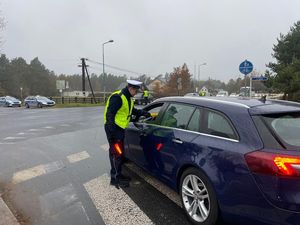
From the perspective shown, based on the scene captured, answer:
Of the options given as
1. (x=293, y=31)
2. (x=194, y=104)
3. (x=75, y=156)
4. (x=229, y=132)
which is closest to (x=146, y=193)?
(x=194, y=104)

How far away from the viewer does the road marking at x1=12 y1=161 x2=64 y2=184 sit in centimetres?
609

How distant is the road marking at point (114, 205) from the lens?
4066 mm

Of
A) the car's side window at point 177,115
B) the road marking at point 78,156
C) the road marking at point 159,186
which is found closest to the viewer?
the car's side window at point 177,115

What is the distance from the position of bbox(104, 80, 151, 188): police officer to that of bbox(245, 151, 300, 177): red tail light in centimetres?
258

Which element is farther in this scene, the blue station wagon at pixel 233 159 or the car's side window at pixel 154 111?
the car's side window at pixel 154 111

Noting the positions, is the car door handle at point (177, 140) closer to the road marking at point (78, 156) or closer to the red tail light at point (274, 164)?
the red tail light at point (274, 164)

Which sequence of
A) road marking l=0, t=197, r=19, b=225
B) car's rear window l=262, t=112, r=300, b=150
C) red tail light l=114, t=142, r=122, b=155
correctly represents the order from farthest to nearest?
red tail light l=114, t=142, r=122, b=155, road marking l=0, t=197, r=19, b=225, car's rear window l=262, t=112, r=300, b=150

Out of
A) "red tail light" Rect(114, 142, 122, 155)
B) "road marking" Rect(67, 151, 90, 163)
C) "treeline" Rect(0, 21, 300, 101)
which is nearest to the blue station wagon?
"red tail light" Rect(114, 142, 122, 155)

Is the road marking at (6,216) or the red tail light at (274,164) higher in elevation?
the red tail light at (274,164)

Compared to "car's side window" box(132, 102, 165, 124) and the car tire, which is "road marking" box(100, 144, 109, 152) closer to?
"car's side window" box(132, 102, 165, 124)

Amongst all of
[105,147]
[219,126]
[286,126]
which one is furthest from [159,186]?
[105,147]

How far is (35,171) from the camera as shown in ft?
21.6

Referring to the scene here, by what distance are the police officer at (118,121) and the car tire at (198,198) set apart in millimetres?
1506

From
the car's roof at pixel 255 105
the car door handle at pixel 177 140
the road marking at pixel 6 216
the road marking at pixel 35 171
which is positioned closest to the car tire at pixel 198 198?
the car door handle at pixel 177 140
